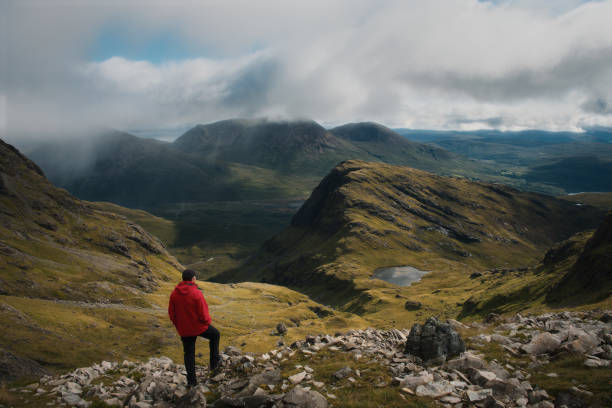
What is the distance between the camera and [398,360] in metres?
19.1

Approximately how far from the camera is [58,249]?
12681 cm

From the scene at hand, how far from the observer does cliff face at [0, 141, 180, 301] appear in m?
94.6

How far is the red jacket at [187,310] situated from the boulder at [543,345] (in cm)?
1761

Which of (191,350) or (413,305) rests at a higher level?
(191,350)

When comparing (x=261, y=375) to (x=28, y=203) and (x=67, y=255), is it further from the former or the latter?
(x=28, y=203)

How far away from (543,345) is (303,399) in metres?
13.5

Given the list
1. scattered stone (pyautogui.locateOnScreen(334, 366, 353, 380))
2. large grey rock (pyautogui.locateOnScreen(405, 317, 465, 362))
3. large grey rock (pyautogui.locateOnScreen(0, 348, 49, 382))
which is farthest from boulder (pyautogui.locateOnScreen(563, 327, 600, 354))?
large grey rock (pyautogui.locateOnScreen(0, 348, 49, 382))

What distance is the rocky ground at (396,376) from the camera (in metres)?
14.0

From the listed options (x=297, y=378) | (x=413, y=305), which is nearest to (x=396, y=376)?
(x=297, y=378)

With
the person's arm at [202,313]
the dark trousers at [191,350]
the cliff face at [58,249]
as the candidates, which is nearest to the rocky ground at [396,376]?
the dark trousers at [191,350]

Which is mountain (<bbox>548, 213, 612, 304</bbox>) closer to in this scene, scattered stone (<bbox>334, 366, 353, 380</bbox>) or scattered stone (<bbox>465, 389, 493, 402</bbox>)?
scattered stone (<bbox>465, 389, 493, 402</bbox>)

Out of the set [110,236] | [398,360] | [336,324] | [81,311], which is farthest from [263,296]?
[398,360]

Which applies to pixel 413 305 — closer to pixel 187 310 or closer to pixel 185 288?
pixel 187 310

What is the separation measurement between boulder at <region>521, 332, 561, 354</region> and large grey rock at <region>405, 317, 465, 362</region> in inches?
134
